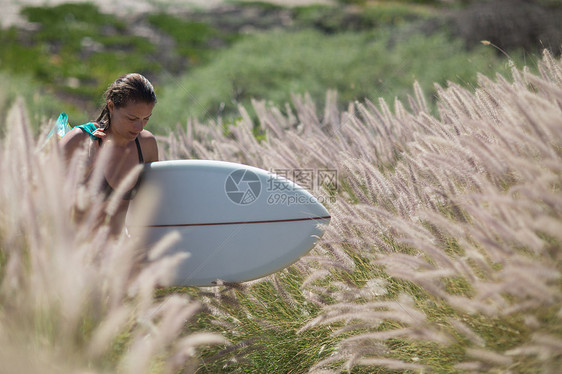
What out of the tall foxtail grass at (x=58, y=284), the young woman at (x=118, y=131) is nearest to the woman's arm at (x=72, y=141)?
the young woman at (x=118, y=131)

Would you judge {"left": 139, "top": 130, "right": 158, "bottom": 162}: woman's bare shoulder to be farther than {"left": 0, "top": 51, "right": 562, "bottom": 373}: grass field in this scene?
Yes

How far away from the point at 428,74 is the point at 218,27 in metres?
8.72

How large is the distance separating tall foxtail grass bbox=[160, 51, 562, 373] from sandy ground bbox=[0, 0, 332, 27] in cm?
1171

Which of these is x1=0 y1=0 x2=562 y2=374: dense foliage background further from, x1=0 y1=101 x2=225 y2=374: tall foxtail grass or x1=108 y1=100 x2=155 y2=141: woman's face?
x1=108 y1=100 x2=155 y2=141: woman's face

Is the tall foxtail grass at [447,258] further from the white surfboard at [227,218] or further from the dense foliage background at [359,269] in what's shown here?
the white surfboard at [227,218]

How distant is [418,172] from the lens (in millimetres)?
2010

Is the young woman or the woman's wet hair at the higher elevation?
the woman's wet hair

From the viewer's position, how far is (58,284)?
3.85 feet

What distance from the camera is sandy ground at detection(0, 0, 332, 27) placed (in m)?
11.9

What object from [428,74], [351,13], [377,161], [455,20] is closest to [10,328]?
[377,161]

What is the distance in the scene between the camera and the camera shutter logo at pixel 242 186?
2.27 m

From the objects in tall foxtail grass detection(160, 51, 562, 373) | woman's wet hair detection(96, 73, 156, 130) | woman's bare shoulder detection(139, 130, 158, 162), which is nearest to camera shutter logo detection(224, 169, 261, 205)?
tall foxtail grass detection(160, 51, 562, 373)

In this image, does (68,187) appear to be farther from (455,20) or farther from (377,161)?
(455,20)

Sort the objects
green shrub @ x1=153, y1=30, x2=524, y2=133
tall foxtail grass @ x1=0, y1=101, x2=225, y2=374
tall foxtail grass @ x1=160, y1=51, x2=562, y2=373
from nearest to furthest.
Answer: tall foxtail grass @ x1=0, y1=101, x2=225, y2=374
tall foxtail grass @ x1=160, y1=51, x2=562, y2=373
green shrub @ x1=153, y1=30, x2=524, y2=133
